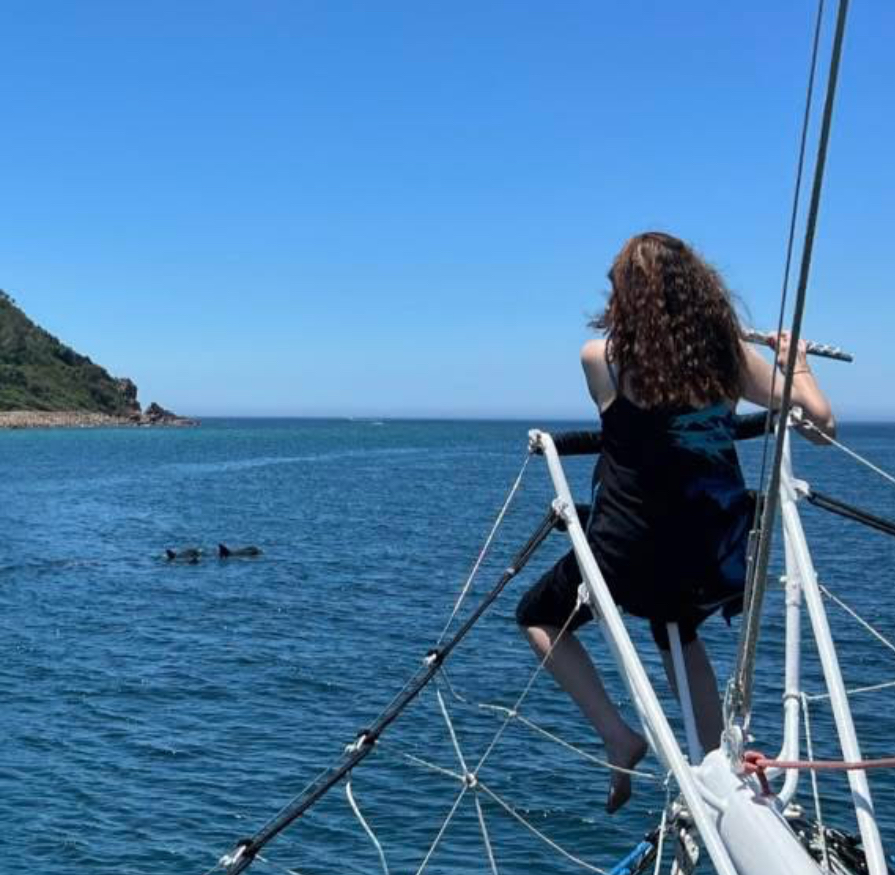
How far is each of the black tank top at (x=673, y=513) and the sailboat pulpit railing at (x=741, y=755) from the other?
15cm

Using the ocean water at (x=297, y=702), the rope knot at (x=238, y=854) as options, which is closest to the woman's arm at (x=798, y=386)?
the rope knot at (x=238, y=854)

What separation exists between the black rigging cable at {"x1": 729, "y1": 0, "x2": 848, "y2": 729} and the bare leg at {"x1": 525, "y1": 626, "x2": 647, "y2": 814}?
0.89 meters

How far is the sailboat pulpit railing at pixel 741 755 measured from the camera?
3.24 metres

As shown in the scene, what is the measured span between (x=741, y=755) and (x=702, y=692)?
1123 millimetres

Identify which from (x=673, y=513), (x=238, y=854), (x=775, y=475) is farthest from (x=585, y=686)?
(x=238, y=854)

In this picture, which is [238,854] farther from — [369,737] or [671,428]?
[671,428]

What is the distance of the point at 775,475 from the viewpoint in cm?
336

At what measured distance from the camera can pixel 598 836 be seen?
15922 mm

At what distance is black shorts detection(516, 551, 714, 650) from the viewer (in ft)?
14.6

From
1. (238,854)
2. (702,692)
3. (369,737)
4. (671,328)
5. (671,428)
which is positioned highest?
(671,328)

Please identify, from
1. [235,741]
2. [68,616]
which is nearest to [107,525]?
[68,616]

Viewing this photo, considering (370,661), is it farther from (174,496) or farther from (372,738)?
(174,496)

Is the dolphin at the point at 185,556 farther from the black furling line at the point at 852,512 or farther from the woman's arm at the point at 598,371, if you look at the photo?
the woman's arm at the point at 598,371

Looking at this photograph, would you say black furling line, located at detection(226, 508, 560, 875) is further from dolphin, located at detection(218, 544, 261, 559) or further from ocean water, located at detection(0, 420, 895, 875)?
dolphin, located at detection(218, 544, 261, 559)
